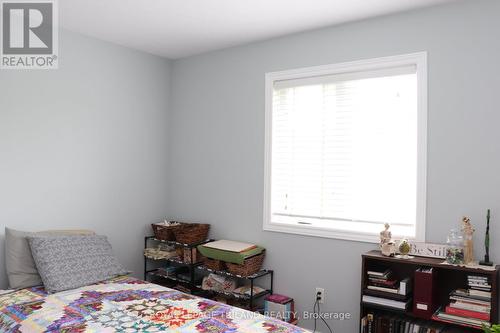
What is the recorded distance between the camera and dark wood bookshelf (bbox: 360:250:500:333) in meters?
2.52

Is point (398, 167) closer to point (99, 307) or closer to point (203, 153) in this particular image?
point (203, 153)

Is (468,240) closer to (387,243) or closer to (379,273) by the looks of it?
(387,243)

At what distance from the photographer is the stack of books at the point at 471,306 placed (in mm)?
2383

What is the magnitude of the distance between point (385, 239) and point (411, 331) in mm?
627

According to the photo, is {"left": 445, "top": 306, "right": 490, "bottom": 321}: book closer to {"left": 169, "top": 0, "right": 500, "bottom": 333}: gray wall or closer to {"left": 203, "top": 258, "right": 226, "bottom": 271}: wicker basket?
→ {"left": 169, "top": 0, "right": 500, "bottom": 333}: gray wall

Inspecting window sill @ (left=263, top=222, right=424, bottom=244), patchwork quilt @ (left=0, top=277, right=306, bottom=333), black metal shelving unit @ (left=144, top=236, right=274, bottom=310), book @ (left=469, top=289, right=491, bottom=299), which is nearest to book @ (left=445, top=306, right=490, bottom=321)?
book @ (left=469, top=289, right=491, bottom=299)

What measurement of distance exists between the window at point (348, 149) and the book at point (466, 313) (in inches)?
20.9

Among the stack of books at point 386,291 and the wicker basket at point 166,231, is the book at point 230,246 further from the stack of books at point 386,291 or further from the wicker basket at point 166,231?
the stack of books at point 386,291

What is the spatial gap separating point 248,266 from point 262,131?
4.04 ft

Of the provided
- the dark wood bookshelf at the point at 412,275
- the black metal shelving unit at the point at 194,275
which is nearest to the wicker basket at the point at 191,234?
the black metal shelving unit at the point at 194,275

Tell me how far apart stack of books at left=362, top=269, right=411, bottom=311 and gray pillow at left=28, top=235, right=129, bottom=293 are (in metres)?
1.99

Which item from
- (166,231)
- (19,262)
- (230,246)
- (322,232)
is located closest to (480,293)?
(322,232)

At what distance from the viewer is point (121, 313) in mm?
2482

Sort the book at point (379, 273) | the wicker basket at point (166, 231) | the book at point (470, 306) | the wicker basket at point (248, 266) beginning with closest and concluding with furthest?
the book at point (470, 306)
the book at point (379, 273)
the wicker basket at point (248, 266)
the wicker basket at point (166, 231)
